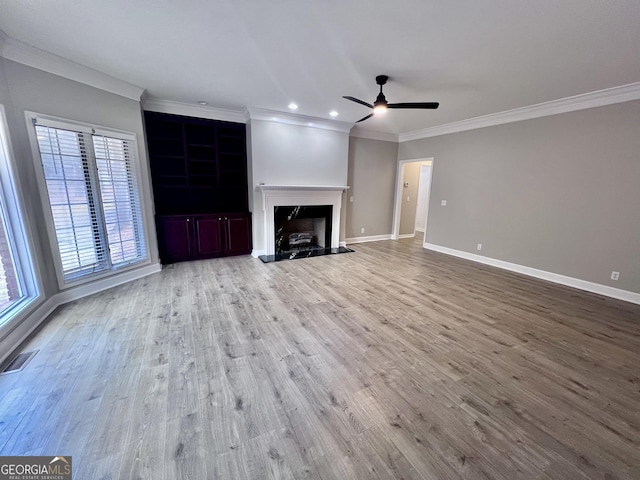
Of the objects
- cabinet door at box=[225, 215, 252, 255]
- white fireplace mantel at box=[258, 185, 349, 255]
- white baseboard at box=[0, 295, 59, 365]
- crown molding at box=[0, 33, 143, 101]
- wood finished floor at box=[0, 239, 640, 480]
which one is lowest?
wood finished floor at box=[0, 239, 640, 480]

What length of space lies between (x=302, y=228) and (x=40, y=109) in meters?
4.41

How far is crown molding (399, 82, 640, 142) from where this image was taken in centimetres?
337

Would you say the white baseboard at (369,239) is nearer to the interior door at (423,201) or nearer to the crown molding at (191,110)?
the interior door at (423,201)

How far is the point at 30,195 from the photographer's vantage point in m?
2.78

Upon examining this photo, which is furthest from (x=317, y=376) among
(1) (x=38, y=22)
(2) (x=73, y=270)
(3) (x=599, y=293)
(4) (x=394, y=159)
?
(4) (x=394, y=159)

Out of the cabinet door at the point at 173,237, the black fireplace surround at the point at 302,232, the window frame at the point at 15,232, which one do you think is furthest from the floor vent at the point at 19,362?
the black fireplace surround at the point at 302,232

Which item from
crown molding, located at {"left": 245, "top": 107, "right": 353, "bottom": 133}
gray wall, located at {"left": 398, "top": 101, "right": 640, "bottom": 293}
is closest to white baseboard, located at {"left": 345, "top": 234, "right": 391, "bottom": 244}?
gray wall, located at {"left": 398, "top": 101, "right": 640, "bottom": 293}

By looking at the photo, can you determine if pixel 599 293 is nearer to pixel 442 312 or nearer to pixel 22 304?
Answer: pixel 442 312

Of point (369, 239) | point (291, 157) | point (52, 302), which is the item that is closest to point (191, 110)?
point (291, 157)

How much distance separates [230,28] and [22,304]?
11.3ft

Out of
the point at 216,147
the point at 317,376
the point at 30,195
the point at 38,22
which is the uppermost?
the point at 38,22

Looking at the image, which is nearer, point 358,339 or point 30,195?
point 358,339

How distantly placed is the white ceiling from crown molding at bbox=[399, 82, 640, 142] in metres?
0.20

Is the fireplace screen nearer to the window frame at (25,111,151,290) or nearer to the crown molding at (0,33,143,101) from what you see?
the window frame at (25,111,151,290)
